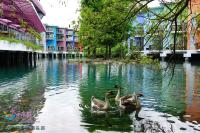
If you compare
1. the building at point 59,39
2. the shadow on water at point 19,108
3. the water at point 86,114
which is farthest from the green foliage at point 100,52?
the water at point 86,114

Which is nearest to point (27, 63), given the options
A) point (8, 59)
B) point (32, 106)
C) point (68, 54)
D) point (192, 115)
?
point (8, 59)

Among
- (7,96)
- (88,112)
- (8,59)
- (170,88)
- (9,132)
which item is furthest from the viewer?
(8,59)

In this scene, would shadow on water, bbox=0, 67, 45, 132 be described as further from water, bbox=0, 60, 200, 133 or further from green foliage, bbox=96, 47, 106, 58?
green foliage, bbox=96, 47, 106, 58

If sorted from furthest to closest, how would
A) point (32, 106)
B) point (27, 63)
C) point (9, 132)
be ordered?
1. point (27, 63)
2. point (32, 106)
3. point (9, 132)

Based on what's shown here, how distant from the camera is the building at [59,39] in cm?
13025

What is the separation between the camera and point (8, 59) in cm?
4928

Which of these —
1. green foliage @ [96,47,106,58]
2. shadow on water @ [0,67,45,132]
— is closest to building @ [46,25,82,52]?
green foliage @ [96,47,106,58]

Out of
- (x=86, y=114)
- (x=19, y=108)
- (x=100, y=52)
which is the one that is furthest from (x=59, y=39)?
(x=86, y=114)

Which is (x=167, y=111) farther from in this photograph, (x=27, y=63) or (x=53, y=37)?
(x=53, y=37)

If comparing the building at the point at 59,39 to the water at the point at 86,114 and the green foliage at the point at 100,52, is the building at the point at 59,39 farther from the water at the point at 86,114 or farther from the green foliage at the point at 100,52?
the water at the point at 86,114

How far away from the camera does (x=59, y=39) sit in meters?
132

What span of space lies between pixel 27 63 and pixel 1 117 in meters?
45.4

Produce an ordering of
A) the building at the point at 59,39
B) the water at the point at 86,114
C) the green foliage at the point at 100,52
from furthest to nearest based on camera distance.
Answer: the building at the point at 59,39 → the green foliage at the point at 100,52 → the water at the point at 86,114

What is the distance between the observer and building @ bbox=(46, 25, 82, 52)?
→ 130 metres
